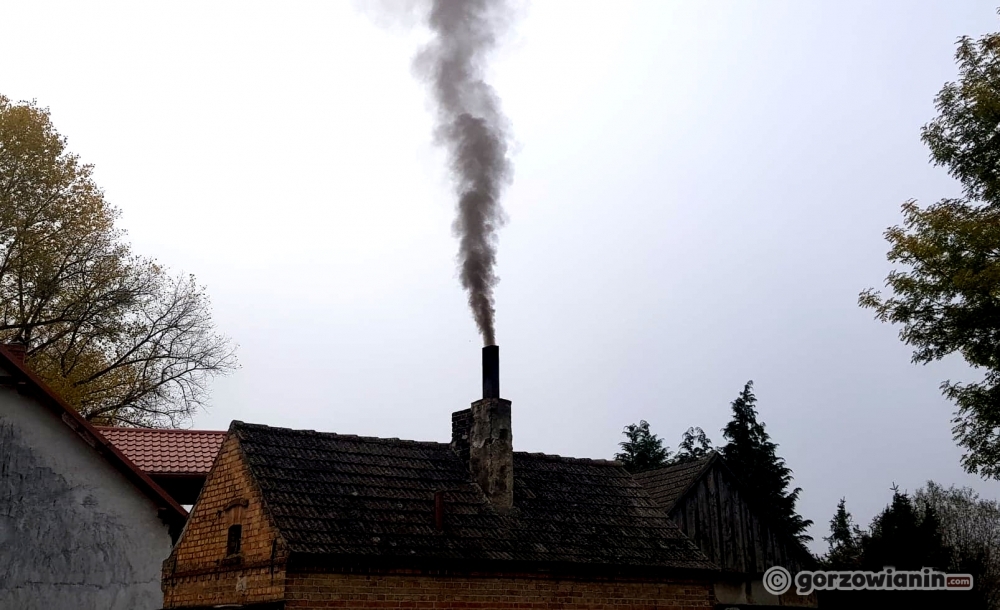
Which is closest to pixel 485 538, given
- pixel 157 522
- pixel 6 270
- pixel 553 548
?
pixel 553 548

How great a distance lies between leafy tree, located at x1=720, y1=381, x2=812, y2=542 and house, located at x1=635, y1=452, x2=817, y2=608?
54.4 feet

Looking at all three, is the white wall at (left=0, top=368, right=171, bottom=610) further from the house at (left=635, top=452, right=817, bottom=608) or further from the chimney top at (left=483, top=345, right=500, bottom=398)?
the house at (left=635, top=452, right=817, bottom=608)

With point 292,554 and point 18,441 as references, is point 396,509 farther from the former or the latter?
point 18,441

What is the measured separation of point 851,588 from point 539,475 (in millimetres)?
8798

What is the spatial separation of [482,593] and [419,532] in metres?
1.29

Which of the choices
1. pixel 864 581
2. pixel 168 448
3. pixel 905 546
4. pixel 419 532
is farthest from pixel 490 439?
pixel 905 546

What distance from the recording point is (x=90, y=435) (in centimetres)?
1741

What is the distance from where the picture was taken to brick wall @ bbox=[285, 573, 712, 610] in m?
12.8

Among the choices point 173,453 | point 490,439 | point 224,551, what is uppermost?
point 173,453

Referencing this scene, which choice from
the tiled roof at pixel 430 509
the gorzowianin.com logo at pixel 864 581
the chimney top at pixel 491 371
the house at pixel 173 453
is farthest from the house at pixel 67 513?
the gorzowianin.com logo at pixel 864 581

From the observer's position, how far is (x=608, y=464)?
64.7 feet

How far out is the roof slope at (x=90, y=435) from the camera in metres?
17.0

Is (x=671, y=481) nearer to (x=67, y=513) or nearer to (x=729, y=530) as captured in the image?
(x=729, y=530)

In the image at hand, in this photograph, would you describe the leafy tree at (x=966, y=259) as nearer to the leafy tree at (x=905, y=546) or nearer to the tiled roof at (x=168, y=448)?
the leafy tree at (x=905, y=546)
